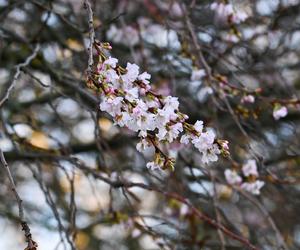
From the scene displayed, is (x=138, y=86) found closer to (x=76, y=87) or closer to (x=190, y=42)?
(x=76, y=87)

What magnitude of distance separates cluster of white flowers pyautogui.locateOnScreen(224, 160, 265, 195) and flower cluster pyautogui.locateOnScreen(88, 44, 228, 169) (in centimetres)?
134

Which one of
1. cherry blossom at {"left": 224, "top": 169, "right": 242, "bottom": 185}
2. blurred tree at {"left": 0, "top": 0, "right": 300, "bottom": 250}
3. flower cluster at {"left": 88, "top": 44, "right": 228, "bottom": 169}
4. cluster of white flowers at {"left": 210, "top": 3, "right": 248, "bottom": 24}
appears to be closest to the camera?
flower cluster at {"left": 88, "top": 44, "right": 228, "bottom": 169}

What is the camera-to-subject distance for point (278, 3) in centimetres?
380

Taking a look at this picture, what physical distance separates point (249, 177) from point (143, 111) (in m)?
1.56

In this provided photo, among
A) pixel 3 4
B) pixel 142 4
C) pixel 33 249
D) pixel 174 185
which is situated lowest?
pixel 33 249

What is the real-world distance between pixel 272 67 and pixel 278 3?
0.42 m

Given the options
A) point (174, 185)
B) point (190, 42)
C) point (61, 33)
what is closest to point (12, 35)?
point (61, 33)

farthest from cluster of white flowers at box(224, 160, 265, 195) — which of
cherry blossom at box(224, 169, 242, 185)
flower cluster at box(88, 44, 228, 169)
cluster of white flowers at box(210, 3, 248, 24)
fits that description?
flower cluster at box(88, 44, 228, 169)

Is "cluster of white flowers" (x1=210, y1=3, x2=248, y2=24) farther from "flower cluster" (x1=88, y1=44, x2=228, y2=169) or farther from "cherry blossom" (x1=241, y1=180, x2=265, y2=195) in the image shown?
"flower cluster" (x1=88, y1=44, x2=228, y2=169)

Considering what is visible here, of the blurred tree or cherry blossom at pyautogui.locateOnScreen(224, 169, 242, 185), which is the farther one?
cherry blossom at pyautogui.locateOnScreen(224, 169, 242, 185)

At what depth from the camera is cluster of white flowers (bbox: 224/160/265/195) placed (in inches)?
119

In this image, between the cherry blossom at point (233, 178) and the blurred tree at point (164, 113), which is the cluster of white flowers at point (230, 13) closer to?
the blurred tree at point (164, 113)

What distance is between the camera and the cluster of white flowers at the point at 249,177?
303 cm

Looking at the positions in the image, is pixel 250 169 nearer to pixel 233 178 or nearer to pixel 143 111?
pixel 233 178
